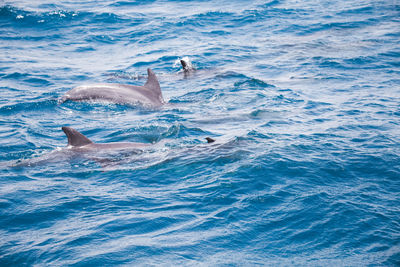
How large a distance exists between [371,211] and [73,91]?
988 cm

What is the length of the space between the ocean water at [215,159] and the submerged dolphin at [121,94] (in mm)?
311

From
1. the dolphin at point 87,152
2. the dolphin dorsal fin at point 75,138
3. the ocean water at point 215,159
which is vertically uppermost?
the dolphin dorsal fin at point 75,138

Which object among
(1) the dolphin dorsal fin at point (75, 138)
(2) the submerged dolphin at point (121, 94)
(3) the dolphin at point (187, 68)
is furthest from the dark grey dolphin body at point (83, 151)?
(3) the dolphin at point (187, 68)

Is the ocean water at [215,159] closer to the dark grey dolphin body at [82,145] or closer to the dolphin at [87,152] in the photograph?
the dolphin at [87,152]

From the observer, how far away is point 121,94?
13.9 m

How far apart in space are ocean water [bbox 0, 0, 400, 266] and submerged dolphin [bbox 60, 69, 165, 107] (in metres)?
0.31

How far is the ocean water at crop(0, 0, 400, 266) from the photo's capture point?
6664 mm

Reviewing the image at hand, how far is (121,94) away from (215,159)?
18.8ft

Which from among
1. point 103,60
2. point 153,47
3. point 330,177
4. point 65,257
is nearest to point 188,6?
point 153,47

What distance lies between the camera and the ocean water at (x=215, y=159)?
21.9ft

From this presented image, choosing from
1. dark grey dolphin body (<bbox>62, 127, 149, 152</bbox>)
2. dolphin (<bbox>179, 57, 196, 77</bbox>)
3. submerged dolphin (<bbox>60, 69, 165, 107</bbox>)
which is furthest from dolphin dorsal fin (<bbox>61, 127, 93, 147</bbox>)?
dolphin (<bbox>179, 57, 196, 77</bbox>)

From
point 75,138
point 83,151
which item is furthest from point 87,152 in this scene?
point 75,138

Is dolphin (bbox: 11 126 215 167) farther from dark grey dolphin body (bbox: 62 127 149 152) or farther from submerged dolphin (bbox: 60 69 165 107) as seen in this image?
submerged dolphin (bbox: 60 69 165 107)

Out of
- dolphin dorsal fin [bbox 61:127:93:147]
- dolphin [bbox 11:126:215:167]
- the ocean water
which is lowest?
the ocean water
